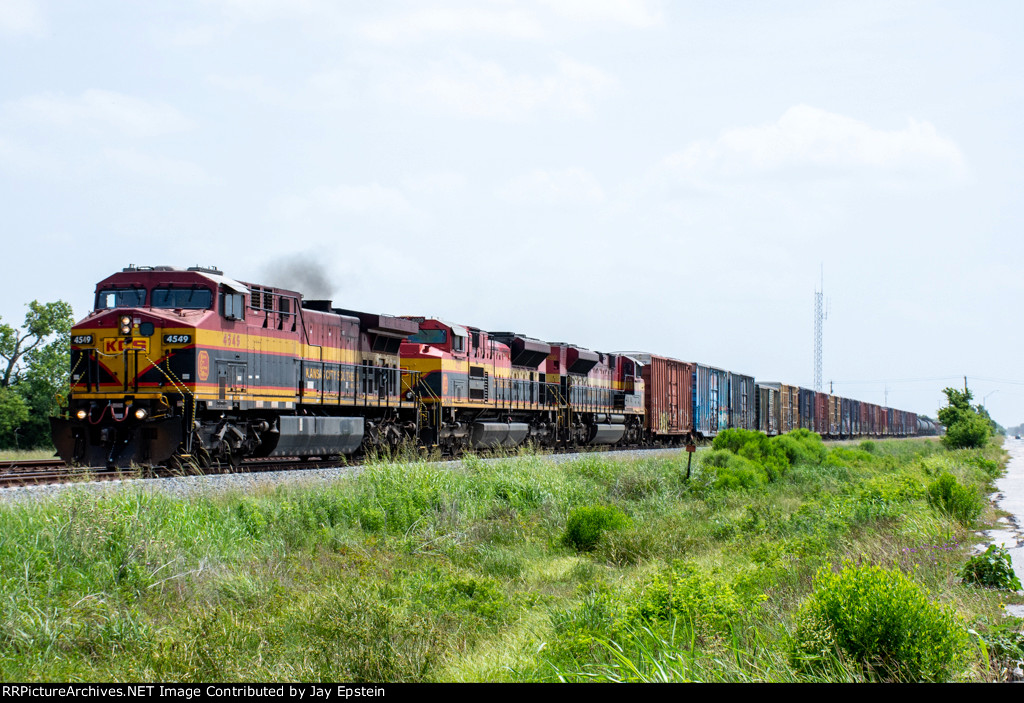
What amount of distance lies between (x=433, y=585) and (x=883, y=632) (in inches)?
184

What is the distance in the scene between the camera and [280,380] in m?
18.5

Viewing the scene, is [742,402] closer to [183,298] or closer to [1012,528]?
[183,298]

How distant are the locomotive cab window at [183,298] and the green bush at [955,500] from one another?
41.3ft

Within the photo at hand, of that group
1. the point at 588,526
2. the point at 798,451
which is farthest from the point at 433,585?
the point at 798,451

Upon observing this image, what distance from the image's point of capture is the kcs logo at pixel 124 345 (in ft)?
53.7

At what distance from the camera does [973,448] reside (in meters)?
41.6

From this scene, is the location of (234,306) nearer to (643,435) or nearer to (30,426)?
(643,435)

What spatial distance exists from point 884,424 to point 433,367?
70.8m

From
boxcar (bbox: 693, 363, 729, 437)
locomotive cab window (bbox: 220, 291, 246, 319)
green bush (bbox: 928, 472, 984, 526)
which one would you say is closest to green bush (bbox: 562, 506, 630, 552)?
green bush (bbox: 928, 472, 984, 526)

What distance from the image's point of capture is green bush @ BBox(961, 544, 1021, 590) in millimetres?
7562

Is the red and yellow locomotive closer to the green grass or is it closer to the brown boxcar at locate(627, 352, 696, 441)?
the green grass

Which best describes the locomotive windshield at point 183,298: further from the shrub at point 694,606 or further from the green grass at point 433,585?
the shrub at point 694,606

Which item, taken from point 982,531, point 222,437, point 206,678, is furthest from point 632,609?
point 222,437

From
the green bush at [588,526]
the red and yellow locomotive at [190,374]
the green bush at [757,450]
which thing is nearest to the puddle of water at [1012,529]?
the green bush at [588,526]
